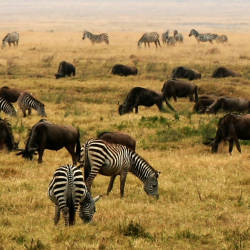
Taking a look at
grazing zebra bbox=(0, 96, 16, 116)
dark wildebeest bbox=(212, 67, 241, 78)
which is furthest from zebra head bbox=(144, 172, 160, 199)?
dark wildebeest bbox=(212, 67, 241, 78)

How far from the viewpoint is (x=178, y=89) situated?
29.7 meters

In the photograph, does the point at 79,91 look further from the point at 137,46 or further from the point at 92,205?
the point at 137,46

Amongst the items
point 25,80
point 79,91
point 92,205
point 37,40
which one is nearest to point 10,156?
point 92,205

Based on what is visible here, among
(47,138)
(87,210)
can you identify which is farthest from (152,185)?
(47,138)

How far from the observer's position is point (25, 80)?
3375cm

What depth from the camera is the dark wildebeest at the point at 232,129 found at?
17734 millimetres

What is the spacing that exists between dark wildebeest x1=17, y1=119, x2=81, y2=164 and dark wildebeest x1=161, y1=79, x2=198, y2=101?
13.3m

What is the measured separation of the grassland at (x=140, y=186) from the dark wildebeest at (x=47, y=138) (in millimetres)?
386

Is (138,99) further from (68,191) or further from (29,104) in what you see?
(68,191)

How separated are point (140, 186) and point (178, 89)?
16.1 m

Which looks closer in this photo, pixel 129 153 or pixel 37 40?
pixel 129 153

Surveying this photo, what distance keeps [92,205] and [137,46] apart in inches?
1896

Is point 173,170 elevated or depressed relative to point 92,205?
depressed

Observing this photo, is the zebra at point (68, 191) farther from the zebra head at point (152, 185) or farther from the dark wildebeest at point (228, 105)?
the dark wildebeest at point (228, 105)
